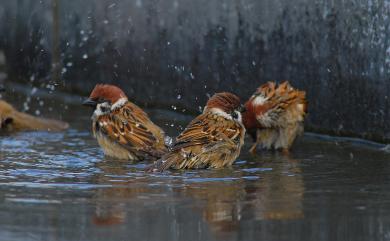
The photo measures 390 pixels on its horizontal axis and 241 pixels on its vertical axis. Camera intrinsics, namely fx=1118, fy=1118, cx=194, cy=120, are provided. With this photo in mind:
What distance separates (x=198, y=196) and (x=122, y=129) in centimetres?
217

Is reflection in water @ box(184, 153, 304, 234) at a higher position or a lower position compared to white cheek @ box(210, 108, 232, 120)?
lower

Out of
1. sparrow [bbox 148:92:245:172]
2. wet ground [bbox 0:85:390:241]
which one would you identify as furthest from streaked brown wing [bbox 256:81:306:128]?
sparrow [bbox 148:92:245:172]

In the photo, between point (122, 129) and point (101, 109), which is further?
point (101, 109)

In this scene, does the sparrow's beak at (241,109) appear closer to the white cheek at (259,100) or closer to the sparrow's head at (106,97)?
the white cheek at (259,100)

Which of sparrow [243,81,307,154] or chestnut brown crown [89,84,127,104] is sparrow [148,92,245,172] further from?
chestnut brown crown [89,84,127,104]

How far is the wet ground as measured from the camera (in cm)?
591

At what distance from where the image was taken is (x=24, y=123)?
10461 mm

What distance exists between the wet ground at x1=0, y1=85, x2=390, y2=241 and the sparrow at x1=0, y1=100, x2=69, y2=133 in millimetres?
579

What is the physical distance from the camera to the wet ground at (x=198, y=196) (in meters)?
5.91

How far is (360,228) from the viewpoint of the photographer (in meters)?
5.96

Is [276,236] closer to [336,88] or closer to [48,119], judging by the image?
[336,88]

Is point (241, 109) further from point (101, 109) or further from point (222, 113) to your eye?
point (101, 109)

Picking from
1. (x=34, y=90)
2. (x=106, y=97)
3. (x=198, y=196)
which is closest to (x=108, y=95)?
(x=106, y=97)

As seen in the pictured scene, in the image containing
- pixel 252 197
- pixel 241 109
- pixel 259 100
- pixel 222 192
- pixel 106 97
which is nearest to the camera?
pixel 252 197
